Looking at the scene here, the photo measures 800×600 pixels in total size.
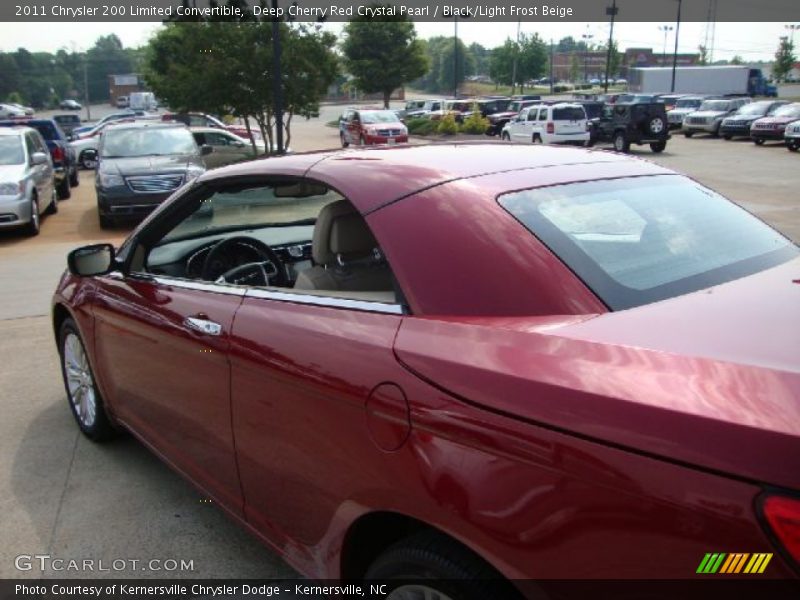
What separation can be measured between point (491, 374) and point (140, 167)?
11.9m

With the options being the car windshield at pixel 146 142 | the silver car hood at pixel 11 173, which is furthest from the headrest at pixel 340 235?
the car windshield at pixel 146 142

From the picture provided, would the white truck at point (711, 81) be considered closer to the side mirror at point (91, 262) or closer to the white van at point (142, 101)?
the white van at point (142, 101)

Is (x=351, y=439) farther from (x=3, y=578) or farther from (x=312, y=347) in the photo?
(x=3, y=578)

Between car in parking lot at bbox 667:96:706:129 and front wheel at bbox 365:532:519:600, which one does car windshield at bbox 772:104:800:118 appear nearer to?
car in parking lot at bbox 667:96:706:129

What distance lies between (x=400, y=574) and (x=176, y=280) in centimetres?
173

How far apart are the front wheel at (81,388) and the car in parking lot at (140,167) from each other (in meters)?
7.77

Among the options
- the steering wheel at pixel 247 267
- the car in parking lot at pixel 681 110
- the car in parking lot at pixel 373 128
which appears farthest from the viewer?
the car in parking lot at pixel 681 110

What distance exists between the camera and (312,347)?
7.27ft

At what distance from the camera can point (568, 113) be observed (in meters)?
26.2

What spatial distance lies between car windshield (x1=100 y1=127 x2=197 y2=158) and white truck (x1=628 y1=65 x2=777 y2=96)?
193 feet

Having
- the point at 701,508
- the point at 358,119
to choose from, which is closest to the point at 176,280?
the point at 701,508

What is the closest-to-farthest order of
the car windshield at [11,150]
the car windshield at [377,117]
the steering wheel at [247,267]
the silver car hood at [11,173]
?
the steering wheel at [247,267] → the silver car hood at [11,173] → the car windshield at [11,150] → the car windshield at [377,117]

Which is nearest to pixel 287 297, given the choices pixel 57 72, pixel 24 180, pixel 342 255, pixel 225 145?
pixel 342 255

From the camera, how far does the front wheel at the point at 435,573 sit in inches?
67.1
